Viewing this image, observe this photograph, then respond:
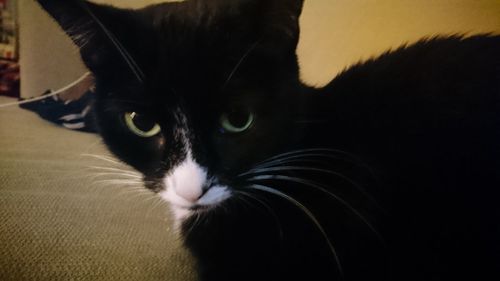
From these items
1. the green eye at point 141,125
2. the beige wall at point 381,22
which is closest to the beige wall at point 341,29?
the beige wall at point 381,22

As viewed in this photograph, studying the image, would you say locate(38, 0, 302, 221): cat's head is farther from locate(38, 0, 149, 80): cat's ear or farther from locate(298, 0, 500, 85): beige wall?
locate(298, 0, 500, 85): beige wall

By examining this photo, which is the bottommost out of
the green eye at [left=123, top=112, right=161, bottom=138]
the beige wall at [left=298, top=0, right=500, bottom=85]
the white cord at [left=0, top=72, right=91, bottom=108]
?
the green eye at [left=123, top=112, right=161, bottom=138]

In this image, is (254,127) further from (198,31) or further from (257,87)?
(198,31)

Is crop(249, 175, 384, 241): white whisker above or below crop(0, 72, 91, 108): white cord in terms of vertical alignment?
below

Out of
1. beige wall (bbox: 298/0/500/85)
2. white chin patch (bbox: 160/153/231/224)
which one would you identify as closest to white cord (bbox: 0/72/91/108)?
white chin patch (bbox: 160/153/231/224)

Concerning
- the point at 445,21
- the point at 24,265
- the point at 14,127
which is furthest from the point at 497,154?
the point at 14,127

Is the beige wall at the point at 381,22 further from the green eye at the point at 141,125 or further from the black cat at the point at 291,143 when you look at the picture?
the green eye at the point at 141,125
